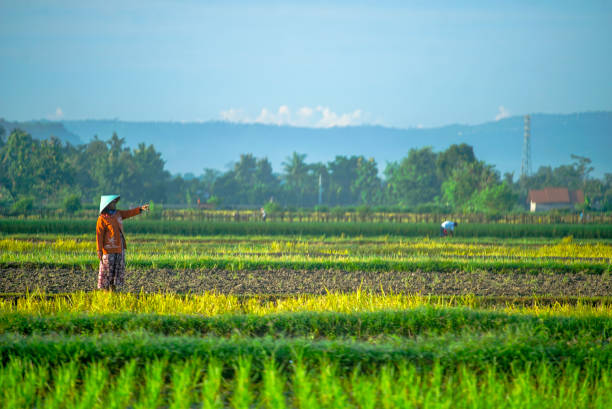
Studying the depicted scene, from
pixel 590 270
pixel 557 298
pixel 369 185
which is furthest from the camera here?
pixel 369 185

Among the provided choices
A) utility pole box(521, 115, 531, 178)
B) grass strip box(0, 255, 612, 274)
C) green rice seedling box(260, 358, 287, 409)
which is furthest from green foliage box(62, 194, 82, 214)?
utility pole box(521, 115, 531, 178)

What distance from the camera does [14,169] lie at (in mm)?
74875

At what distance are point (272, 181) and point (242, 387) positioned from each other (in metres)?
122

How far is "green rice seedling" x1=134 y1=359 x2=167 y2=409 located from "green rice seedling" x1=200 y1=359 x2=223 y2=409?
0.47 meters

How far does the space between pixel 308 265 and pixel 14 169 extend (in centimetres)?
6559

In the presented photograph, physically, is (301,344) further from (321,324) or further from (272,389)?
(321,324)

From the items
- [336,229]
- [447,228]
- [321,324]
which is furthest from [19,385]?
[336,229]

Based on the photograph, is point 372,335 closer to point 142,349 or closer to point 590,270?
point 142,349

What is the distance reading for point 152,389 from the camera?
21.9ft

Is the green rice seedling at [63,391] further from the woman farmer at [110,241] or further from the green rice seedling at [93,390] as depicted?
the woman farmer at [110,241]

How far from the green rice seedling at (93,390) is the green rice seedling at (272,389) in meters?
1.70

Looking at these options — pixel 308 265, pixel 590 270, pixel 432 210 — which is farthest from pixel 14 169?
pixel 590 270

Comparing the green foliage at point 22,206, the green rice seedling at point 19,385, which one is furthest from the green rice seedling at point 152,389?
the green foliage at point 22,206

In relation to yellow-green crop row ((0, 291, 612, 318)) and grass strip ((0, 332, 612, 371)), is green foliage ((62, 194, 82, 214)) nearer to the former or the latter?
yellow-green crop row ((0, 291, 612, 318))
